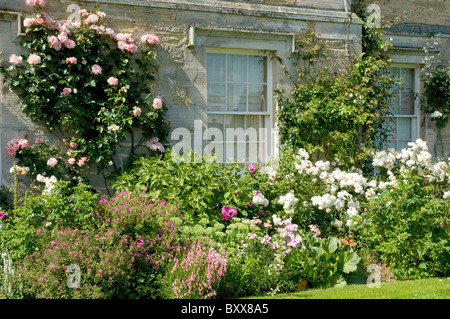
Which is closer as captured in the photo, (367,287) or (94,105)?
(367,287)

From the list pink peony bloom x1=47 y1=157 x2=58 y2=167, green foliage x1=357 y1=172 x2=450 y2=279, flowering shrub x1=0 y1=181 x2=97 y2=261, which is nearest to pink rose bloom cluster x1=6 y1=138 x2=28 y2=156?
pink peony bloom x1=47 y1=157 x2=58 y2=167

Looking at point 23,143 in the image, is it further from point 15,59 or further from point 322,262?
point 322,262

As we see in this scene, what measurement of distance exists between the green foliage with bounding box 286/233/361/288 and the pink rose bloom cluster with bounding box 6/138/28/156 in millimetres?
3908

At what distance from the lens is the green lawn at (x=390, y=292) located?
5230mm

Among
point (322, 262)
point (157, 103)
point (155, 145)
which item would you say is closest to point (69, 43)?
point (157, 103)

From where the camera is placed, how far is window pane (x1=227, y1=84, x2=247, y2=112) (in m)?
8.18

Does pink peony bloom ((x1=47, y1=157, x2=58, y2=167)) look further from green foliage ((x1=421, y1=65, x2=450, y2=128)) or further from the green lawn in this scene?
green foliage ((x1=421, y1=65, x2=450, y2=128))

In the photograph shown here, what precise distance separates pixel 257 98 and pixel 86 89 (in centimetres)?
285

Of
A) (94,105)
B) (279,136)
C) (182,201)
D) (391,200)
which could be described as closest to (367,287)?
(391,200)

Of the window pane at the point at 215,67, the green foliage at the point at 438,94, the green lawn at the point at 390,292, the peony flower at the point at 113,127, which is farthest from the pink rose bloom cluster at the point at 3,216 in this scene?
the green foliage at the point at 438,94

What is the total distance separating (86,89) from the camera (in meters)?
7.18

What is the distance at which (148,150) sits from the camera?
24.7 ft

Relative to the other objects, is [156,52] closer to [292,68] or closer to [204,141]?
[204,141]

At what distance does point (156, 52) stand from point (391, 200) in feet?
13.4
